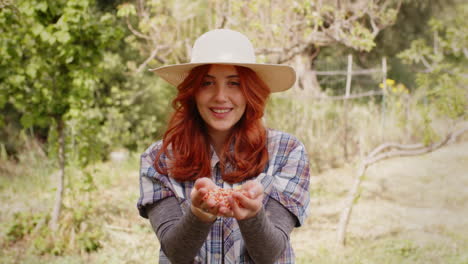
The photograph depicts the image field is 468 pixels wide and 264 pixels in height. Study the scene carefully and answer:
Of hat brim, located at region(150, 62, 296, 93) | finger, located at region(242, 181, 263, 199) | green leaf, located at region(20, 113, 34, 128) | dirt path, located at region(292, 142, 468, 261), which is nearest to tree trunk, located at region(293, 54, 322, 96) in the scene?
dirt path, located at region(292, 142, 468, 261)

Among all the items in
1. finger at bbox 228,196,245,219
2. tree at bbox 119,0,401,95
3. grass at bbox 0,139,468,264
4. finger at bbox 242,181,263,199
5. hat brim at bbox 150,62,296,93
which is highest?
tree at bbox 119,0,401,95

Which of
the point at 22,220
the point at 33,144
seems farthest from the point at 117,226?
the point at 33,144

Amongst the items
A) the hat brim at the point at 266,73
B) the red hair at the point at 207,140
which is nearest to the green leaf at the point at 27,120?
the hat brim at the point at 266,73

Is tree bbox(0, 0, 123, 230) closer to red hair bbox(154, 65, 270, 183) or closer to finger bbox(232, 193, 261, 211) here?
red hair bbox(154, 65, 270, 183)

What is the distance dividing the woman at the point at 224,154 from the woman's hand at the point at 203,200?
227 mm

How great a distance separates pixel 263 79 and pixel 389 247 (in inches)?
116

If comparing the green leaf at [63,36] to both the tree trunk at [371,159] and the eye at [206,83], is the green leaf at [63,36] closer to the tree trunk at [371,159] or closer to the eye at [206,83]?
the eye at [206,83]

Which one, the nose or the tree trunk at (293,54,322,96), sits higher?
the tree trunk at (293,54,322,96)

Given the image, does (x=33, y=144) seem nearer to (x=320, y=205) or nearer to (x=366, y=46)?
(x=320, y=205)

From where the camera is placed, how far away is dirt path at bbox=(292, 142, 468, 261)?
14.6 ft

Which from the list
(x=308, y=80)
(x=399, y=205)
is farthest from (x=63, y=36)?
(x=308, y=80)

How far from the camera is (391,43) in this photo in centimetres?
1024

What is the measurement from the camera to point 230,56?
155cm

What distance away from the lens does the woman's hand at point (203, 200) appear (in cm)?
121
